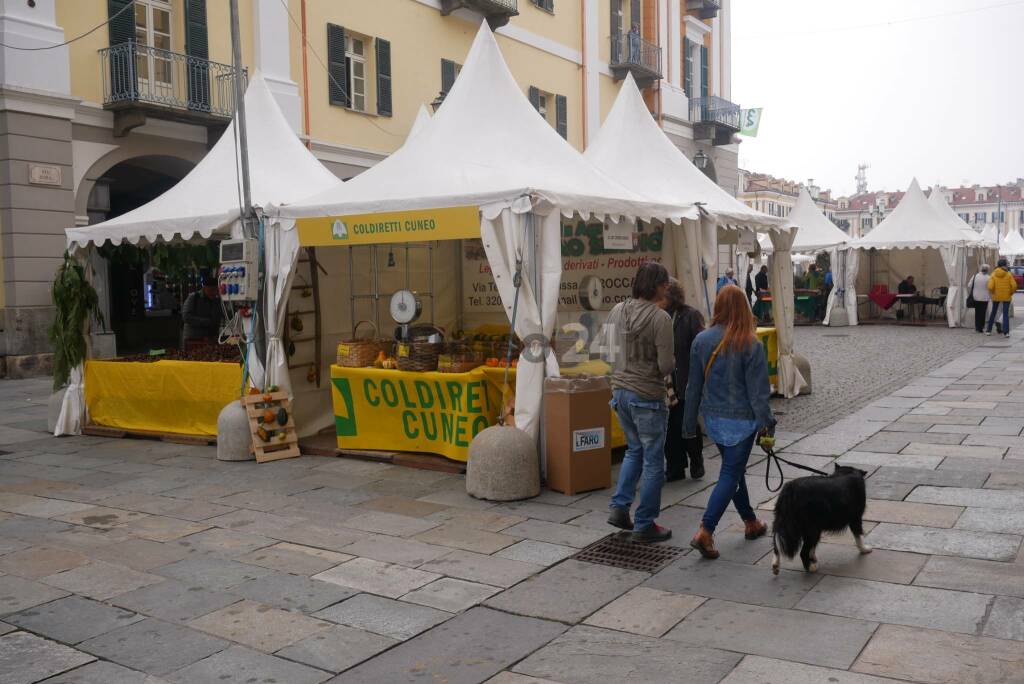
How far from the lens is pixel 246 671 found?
13.3ft

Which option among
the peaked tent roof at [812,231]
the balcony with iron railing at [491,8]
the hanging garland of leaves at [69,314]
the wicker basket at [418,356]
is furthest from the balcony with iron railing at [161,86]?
the peaked tent roof at [812,231]

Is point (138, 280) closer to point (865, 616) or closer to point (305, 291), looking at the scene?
point (305, 291)

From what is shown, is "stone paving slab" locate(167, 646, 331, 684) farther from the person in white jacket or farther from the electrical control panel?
the person in white jacket

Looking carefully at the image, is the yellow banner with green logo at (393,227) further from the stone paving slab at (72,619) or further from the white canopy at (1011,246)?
the white canopy at (1011,246)

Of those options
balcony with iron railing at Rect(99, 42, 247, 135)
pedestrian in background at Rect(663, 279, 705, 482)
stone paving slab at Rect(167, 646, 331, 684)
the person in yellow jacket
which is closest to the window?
balcony with iron railing at Rect(99, 42, 247, 135)

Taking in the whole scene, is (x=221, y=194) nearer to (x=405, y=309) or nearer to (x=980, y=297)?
(x=405, y=309)

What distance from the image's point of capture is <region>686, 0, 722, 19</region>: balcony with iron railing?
107 ft

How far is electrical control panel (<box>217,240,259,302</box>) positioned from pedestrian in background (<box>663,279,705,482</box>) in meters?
4.05

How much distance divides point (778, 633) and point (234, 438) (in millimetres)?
5809

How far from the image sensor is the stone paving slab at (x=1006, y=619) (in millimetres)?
4219

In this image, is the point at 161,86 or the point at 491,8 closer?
the point at 161,86

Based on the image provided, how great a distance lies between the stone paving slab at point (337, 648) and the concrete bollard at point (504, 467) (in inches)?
97.7

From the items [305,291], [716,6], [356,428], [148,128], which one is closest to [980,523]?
[356,428]

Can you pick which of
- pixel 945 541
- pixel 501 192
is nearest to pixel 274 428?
→ pixel 501 192
